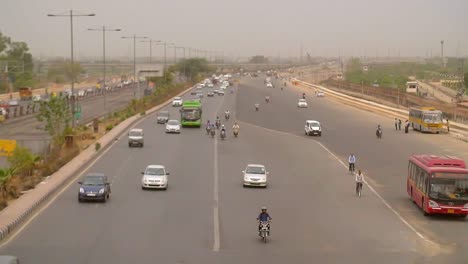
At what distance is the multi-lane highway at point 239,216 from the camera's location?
1908cm

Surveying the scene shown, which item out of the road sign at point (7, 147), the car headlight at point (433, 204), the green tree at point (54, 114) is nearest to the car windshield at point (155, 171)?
the road sign at point (7, 147)

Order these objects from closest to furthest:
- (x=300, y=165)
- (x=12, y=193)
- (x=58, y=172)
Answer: (x=12, y=193)
(x=58, y=172)
(x=300, y=165)

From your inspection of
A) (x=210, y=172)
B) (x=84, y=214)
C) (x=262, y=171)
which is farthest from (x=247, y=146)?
(x=84, y=214)

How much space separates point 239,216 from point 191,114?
125ft

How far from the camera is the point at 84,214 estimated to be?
24.2 metres

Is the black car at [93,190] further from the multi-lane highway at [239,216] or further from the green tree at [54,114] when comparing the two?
the green tree at [54,114]

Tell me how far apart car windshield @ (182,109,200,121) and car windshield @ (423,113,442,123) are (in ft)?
61.7

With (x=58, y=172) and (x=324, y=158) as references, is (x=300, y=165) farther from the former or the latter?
(x=58, y=172)

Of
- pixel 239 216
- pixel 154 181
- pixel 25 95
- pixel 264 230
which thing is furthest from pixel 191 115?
pixel 25 95

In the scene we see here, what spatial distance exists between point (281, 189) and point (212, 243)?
1093cm

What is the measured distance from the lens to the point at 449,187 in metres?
25.0

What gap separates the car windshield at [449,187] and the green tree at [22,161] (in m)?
17.1

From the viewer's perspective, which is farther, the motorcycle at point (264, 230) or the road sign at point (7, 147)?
the road sign at point (7, 147)

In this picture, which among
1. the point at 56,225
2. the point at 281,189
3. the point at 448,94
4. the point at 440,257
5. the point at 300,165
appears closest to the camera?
the point at 440,257
